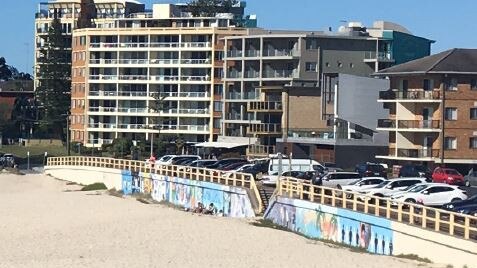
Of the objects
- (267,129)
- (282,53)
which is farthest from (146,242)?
(282,53)

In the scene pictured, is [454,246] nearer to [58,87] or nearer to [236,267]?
[236,267]

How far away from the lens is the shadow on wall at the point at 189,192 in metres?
45.1

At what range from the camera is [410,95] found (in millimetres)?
69250

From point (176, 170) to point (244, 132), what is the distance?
38.6 m

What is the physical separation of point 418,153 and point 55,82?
207 ft

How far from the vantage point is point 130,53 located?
107m

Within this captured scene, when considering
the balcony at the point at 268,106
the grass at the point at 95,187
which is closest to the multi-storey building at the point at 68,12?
the balcony at the point at 268,106

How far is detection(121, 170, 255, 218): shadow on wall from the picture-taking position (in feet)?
148

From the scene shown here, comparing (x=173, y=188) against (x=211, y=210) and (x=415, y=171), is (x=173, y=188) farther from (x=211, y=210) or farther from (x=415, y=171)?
(x=415, y=171)

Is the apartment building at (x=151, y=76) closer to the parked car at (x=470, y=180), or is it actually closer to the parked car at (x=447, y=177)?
the parked car at (x=470, y=180)

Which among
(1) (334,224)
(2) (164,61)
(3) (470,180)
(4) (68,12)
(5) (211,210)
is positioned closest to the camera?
(1) (334,224)

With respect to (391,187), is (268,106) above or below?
above

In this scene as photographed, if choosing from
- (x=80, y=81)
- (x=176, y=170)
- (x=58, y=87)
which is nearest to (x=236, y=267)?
(x=176, y=170)

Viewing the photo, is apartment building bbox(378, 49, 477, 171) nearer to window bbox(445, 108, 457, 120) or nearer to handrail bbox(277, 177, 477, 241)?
window bbox(445, 108, 457, 120)
